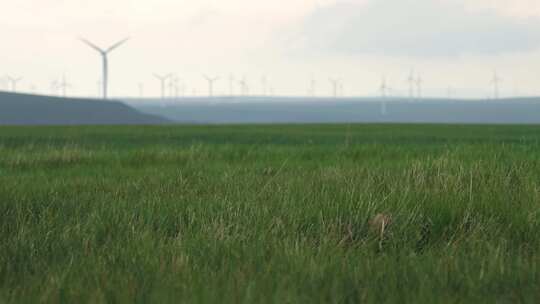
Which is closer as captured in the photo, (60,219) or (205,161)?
(60,219)

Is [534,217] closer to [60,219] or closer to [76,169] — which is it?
[60,219]

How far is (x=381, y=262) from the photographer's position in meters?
4.51

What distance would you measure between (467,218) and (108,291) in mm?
3206

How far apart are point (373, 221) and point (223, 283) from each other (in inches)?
79.8

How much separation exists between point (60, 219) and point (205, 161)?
24.5 ft

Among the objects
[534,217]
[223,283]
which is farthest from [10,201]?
[534,217]

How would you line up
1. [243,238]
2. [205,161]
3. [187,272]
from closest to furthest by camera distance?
[187,272]
[243,238]
[205,161]

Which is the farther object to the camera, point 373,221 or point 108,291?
point 373,221

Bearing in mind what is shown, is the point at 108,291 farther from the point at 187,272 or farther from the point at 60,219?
the point at 60,219

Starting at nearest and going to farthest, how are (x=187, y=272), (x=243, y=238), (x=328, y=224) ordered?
(x=187, y=272)
(x=243, y=238)
(x=328, y=224)

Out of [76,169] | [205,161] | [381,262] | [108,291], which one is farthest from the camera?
[205,161]

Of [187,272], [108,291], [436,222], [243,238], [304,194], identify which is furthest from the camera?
[304,194]

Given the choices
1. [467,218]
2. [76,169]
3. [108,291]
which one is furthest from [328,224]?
[76,169]

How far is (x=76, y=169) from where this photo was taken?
12.2 metres
